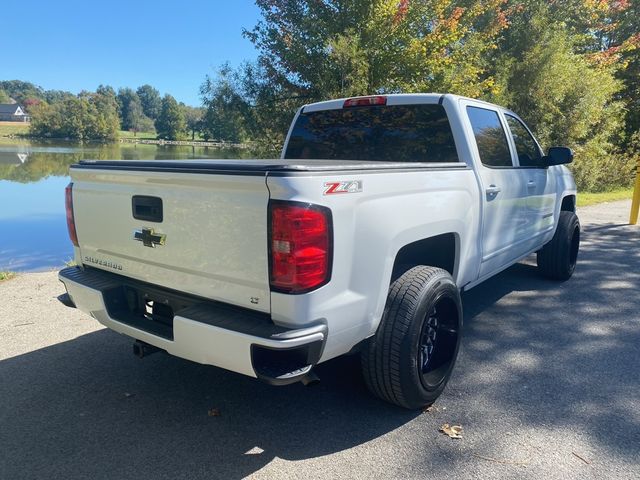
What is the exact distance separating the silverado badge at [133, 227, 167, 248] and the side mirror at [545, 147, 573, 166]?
13.1 ft

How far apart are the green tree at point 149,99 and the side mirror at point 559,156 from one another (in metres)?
163

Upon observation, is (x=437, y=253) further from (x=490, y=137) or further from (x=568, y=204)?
(x=568, y=204)

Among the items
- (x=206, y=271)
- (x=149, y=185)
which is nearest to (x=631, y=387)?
(x=206, y=271)

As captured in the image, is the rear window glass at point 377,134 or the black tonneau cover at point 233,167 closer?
the black tonneau cover at point 233,167

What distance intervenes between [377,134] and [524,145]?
1825 mm

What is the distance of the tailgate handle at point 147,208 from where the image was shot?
2.70 m

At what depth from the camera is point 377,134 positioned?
4.09 m

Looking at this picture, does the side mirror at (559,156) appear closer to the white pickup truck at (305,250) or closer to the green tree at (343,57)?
the white pickup truck at (305,250)

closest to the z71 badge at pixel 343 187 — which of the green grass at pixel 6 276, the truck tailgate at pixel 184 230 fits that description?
the truck tailgate at pixel 184 230

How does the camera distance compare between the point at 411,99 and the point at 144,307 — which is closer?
the point at 144,307

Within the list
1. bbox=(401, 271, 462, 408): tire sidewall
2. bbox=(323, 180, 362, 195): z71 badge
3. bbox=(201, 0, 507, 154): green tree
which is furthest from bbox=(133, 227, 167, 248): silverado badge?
bbox=(201, 0, 507, 154): green tree

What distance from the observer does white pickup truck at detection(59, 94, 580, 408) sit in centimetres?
225

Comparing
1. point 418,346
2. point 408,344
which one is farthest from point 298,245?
point 418,346

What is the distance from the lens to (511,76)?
16156mm
